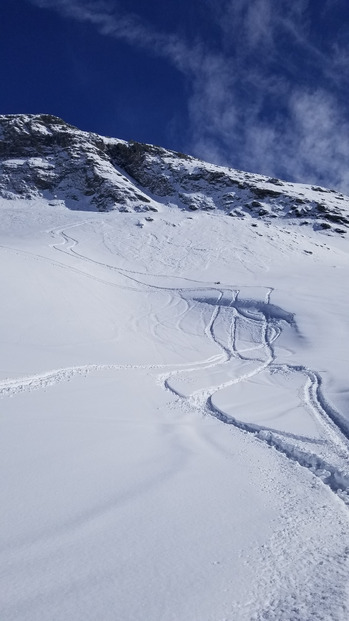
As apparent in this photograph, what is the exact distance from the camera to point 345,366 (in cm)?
1056

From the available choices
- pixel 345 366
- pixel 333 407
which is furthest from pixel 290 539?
pixel 345 366

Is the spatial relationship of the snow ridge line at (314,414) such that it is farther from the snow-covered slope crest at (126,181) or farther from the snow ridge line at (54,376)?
the snow-covered slope crest at (126,181)

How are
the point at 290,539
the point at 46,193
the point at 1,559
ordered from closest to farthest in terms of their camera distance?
the point at 1,559
the point at 290,539
the point at 46,193

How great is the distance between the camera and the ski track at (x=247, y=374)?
557cm

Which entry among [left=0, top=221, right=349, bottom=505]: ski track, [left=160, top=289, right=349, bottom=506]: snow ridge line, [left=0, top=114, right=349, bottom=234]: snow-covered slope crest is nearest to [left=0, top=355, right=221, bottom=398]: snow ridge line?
[left=0, top=221, right=349, bottom=505]: ski track

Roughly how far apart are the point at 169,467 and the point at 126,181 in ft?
213

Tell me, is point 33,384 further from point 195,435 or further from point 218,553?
point 218,553

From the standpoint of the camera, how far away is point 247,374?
11.2 m

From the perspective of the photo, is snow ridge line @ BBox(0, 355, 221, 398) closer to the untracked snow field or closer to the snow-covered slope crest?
the untracked snow field

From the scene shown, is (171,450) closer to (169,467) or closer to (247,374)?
(169,467)

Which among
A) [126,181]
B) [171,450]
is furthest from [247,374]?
[126,181]

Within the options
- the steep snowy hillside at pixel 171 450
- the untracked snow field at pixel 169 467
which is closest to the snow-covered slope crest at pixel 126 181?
the steep snowy hillside at pixel 171 450

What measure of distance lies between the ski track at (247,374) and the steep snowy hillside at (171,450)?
5 cm

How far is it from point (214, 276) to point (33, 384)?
74.7 ft
